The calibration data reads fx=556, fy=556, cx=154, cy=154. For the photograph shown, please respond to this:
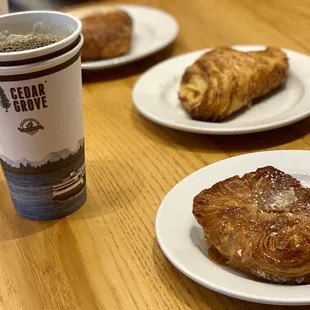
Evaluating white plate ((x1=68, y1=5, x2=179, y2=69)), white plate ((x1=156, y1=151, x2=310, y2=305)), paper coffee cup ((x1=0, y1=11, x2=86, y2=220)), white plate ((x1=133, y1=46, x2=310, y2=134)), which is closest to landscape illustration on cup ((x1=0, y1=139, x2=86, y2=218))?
paper coffee cup ((x1=0, y1=11, x2=86, y2=220))

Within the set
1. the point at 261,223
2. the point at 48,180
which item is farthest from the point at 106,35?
the point at 261,223

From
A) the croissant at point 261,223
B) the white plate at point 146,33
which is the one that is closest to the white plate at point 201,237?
the croissant at point 261,223

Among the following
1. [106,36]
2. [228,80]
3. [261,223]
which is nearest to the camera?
[261,223]

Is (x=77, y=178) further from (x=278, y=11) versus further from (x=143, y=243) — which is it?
(x=278, y=11)

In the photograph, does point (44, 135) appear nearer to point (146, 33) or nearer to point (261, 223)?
point (261, 223)

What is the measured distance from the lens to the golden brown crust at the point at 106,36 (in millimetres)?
1278

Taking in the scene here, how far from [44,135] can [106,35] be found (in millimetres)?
635

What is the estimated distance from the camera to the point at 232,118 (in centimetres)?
100

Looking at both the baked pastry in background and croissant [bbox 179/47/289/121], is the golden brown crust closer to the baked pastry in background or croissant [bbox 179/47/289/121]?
the baked pastry in background

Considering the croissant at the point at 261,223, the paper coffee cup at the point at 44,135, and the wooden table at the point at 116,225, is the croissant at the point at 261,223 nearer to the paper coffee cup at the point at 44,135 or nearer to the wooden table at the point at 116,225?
the wooden table at the point at 116,225

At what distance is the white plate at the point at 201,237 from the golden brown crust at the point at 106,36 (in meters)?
0.59

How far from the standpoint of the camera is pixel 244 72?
3.36ft

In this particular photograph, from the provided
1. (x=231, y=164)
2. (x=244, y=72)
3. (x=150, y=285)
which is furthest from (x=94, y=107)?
(x=150, y=285)

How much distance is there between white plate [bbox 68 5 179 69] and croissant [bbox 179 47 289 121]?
0.76 ft
